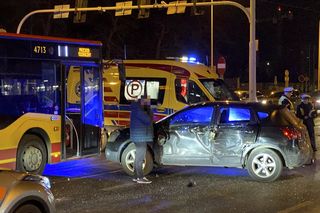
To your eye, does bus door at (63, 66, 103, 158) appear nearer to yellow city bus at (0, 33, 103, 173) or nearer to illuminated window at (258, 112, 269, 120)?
yellow city bus at (0, 33, 103, 173)

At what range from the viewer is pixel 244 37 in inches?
3127

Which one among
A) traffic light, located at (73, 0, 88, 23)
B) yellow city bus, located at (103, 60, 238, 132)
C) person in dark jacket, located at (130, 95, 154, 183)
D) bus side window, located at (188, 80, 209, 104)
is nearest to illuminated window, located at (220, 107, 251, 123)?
person in dark jacket, located at (130, 95, 154, 183)

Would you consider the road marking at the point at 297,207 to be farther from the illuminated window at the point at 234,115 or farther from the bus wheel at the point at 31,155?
the bus wheel at the point at 31,155

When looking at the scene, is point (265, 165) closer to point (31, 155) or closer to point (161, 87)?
point (31, 155)

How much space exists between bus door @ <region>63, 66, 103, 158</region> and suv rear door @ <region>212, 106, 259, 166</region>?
3.03 metres

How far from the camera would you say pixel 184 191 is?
32.1ft

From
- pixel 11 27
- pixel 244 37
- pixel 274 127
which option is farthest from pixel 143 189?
pixel 244 37

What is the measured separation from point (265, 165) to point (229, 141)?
84 cm

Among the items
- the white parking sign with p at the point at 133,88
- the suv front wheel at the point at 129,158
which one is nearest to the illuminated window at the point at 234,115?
the suv front wheel at the point at 129,158

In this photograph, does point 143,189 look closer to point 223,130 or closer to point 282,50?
point 223,130

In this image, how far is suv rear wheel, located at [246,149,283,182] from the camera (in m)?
10.6

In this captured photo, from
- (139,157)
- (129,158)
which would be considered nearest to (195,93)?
(129,158)

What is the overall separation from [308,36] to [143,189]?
78.0 m

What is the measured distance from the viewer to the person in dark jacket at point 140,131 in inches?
419
